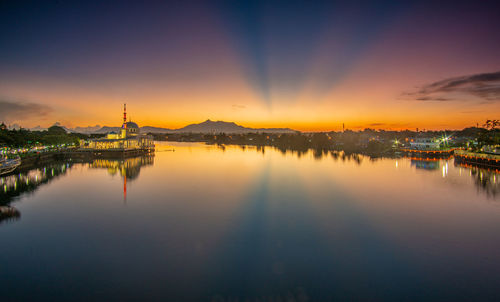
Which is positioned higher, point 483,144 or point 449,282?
point 483,144

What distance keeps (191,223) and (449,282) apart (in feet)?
36.0

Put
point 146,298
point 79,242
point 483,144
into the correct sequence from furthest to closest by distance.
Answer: point 483,144
point 79,242
point 146,298

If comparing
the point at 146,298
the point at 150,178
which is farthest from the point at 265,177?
the point at 146,298

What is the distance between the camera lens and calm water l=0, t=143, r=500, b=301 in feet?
26.1

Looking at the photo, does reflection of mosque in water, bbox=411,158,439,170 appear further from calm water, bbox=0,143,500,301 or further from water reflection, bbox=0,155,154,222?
water reflection, bbox=0,155,154,222

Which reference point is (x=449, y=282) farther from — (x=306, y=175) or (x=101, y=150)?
(x=101, y=150)

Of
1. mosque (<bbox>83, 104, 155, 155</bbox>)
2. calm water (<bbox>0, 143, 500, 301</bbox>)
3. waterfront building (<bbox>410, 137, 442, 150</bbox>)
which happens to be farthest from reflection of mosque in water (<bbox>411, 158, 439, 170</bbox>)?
mosque (<bbox>83, 104, 155, 155</bbox>)

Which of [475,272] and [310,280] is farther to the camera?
[475,272]

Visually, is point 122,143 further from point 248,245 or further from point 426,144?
point 426,144

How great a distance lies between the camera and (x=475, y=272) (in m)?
8.96

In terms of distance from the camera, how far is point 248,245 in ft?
36.9

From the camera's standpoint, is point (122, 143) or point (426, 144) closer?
point (122, 143)

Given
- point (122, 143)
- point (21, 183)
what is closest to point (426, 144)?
point (122, 143)

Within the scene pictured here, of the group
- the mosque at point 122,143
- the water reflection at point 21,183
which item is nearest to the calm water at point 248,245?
the water reflection at point 21,183
